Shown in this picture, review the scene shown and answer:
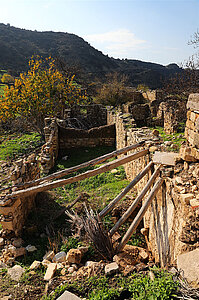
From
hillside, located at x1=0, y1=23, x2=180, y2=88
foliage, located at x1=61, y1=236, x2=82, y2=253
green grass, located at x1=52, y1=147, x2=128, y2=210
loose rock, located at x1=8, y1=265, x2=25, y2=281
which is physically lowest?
loose rock, located at x1=8, y1=265, x2=25, y2=281

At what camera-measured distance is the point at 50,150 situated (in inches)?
356

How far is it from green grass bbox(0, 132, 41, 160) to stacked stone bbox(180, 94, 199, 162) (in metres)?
9.11

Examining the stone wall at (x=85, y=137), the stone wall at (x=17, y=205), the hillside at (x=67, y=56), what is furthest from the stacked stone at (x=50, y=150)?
the hillside at (x=67, y=56)

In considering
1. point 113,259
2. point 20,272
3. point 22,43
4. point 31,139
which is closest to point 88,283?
point 113,259

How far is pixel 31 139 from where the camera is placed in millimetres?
13117

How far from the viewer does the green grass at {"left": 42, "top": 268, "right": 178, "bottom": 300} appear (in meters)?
2.25

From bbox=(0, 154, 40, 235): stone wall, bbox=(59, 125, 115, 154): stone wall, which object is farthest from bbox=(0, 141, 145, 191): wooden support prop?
bbox=(59, 125, 115, 154): stone wall

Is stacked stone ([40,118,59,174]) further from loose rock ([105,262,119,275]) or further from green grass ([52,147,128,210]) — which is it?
loose rock ([105,262,119,275])

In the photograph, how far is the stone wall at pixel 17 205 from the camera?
4551 millimetres

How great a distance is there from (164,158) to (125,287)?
8.09 feet

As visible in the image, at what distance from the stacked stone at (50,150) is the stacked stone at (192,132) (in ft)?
20.2

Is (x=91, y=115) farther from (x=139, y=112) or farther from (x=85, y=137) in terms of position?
(x=85, y=137)

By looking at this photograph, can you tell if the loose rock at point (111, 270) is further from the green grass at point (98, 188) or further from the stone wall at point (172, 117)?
the stone wall at point (172, 117)

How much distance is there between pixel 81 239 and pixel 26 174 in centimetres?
253
